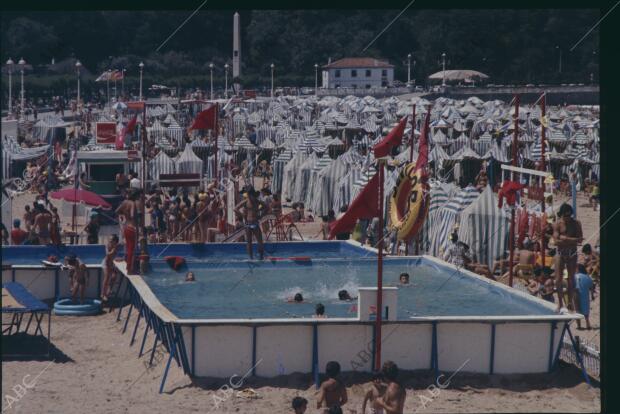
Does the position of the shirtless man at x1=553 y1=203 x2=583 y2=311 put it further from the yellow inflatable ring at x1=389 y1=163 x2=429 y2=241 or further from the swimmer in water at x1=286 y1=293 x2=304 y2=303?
the swimmer in water at x1=286 y1=293 x2=304 y2=303

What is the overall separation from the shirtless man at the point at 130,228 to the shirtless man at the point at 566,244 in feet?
18.6

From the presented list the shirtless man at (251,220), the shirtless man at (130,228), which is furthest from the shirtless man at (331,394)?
the shirtless man at (251,220)

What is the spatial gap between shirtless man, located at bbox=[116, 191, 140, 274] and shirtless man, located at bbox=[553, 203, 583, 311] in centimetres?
568

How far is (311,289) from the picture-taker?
16.0 meters

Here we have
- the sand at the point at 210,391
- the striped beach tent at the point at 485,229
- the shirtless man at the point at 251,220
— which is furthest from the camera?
the striped beach tent at the point at 485,229

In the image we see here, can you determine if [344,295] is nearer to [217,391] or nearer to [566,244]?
[566,244]

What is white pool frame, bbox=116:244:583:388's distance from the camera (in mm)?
12625

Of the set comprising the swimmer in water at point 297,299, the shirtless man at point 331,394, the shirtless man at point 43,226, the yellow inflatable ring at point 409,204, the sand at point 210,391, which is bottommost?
the sand at point 210,391

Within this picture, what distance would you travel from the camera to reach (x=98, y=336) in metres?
15.0

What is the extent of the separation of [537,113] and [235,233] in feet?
112

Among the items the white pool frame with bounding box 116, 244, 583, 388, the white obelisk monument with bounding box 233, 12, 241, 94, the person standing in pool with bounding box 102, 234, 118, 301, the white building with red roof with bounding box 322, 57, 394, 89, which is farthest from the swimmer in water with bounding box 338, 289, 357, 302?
the white building with red roof with bounding box 322, 57, 394, 89

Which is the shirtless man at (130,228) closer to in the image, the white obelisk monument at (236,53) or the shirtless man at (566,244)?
the shirtless man at (566,244)

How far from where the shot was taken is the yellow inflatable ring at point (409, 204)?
545 inches

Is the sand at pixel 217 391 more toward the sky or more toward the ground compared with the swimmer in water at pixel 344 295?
more toward the ground
